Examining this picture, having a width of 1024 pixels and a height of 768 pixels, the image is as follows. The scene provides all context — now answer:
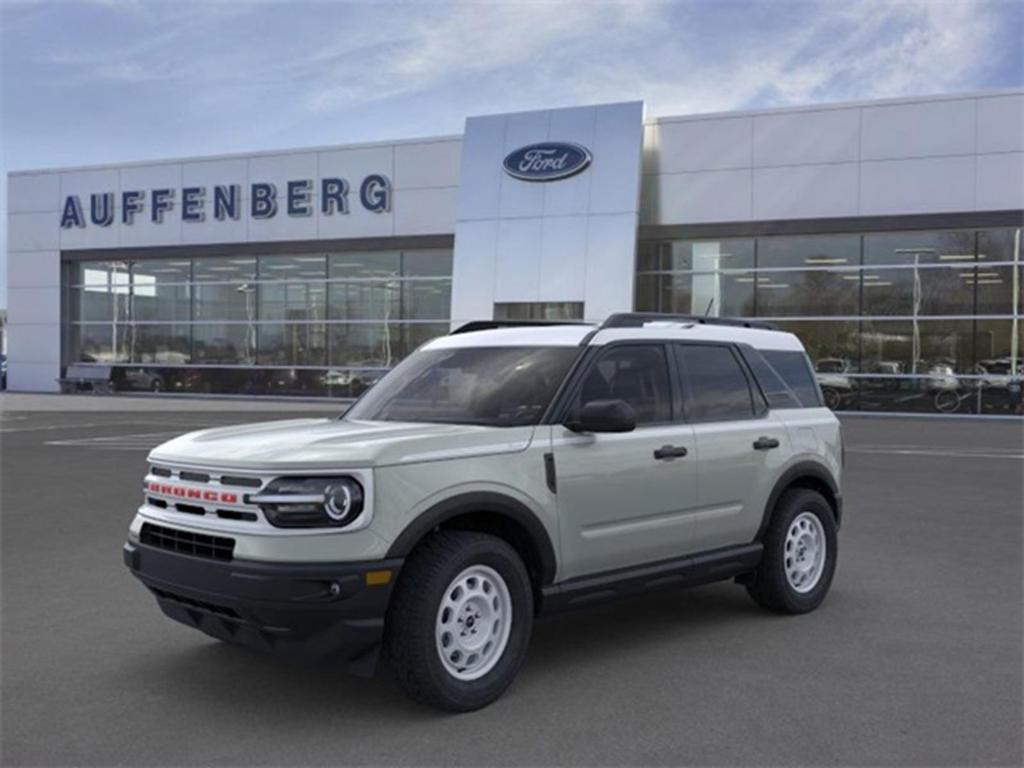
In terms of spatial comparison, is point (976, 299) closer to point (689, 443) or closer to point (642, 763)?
point (689, 443)

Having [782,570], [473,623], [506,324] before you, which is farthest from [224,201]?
[473,623]

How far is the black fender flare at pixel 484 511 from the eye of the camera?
4492 mm

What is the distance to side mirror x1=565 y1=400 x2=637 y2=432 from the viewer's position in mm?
5059

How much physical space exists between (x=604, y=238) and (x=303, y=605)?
75.7ft

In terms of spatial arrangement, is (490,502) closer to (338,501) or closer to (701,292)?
(338,501)

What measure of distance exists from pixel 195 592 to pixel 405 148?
26.9 meters

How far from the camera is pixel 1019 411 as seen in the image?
2503 cm

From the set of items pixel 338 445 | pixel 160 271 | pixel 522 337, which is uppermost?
pixel 160 271

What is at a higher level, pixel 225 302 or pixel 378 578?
pixel 225 302

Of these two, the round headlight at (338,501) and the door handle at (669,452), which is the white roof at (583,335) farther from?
the round headlight at (338,501)

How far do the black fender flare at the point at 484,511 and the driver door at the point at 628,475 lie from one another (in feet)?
0.41

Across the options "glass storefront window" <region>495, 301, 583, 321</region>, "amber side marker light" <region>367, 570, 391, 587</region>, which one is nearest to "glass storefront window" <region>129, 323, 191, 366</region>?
"glass storefront window" <region>495, 301, 583, 321</region>

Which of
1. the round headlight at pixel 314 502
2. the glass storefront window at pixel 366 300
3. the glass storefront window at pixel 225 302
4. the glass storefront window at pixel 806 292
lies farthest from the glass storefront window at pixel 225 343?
the round headlight at pixel 314 502

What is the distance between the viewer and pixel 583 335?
224 inches
